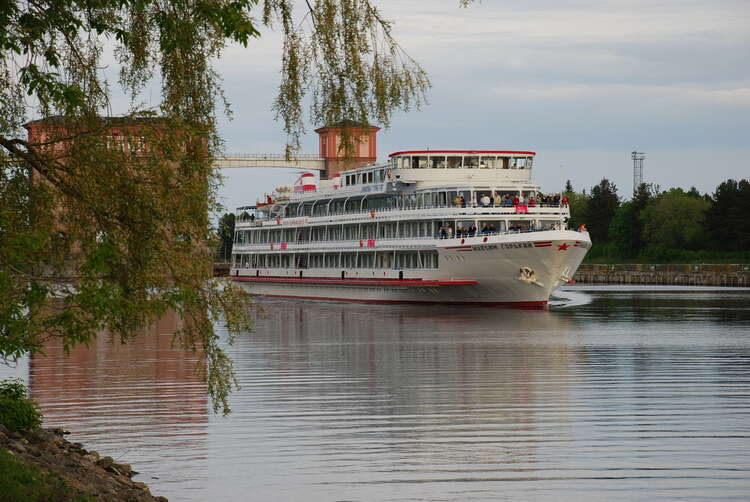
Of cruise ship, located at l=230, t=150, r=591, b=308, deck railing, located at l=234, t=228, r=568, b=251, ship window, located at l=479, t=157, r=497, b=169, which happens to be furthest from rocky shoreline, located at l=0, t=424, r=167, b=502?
ship window, located at l=479, t=157, r=497, b=169

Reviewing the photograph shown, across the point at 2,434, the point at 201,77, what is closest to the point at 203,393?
the point at 2,434

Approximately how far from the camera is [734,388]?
2280 centimetres

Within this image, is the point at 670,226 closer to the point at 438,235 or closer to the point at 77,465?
the point at 438,235

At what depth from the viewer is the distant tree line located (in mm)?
101562

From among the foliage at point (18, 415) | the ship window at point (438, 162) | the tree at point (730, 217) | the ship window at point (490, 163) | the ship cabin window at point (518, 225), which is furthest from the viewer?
the tree at point (730, 217)

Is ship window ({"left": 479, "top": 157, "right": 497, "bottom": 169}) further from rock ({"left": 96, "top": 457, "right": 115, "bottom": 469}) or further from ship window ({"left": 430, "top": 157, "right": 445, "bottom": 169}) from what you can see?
rock ({"left": 96, "top": 457, "right": 115, "bottom": 469})

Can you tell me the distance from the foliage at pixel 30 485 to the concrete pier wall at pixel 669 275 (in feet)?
280

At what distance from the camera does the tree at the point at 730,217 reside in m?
98.9

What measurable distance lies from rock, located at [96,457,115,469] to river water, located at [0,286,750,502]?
16.4 inches

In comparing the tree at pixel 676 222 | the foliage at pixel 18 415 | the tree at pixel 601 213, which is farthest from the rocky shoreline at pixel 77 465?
the tree at pixel 601 213

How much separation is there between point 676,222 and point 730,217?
1040cm

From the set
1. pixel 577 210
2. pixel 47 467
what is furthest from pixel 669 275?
pixel 47 467

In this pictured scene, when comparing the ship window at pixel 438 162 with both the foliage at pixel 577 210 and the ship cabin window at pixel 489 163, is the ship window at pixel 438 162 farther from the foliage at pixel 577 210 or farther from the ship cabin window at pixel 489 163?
the foliage at pixel 577 210

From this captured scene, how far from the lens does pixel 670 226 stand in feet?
366
